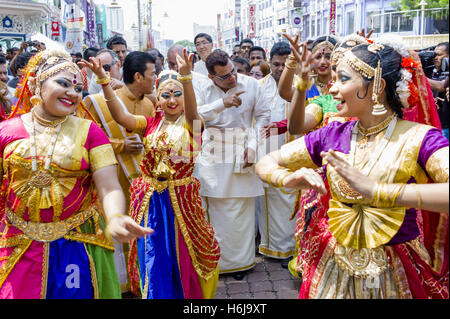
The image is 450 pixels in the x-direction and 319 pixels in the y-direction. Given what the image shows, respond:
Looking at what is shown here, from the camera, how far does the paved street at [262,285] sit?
13.9 ft

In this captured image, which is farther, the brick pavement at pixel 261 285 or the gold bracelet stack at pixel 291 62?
the brick pavement at pixel 261 285

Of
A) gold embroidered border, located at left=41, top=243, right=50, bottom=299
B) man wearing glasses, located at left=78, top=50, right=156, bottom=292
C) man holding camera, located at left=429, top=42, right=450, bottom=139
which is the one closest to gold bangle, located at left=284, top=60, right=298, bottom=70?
man wearing glasses, located at left=78, top=50, right=156, bottom=292

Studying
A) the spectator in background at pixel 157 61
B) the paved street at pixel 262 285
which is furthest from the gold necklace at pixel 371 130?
the spectator in background at pixel 157 61

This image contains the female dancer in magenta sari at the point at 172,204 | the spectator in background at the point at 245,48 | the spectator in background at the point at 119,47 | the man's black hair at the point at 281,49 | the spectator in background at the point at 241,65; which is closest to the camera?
the female dancer in magenta sari at the point at 172,204

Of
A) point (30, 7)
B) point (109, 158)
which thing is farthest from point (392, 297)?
point (30, 7)

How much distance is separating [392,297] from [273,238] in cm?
304

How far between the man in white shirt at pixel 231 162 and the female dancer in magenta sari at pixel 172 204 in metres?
0.93

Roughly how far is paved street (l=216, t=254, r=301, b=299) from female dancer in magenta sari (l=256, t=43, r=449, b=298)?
203cm

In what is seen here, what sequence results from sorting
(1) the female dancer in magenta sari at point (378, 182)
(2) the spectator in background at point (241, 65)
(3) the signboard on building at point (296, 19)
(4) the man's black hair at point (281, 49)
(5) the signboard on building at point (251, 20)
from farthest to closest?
1. (5) the signboard on building at point (251, 20)
2. (3) the signboard on building at point (296, 19)
3. (2) the spectator in background at point (241, 65)
4. (4) the man's black hair at point (281, 49)
5. (1) the female dancer in magenta sari at point (378, 182)

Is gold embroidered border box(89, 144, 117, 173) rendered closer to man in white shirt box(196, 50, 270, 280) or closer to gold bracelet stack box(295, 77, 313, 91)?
gold bracelet stack box(295, 77, 313, 91)

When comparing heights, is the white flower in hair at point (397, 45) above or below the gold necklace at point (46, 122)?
above

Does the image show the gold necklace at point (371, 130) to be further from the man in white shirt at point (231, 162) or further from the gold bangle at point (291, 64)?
the man in white shirt at point (231, 162)

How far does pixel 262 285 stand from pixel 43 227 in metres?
2.54

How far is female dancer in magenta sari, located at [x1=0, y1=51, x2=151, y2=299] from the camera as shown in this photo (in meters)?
2.43
